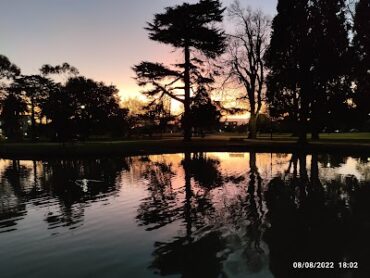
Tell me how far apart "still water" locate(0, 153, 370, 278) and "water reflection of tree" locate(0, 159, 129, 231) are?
2.0 inches

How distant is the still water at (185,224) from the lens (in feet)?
25.5

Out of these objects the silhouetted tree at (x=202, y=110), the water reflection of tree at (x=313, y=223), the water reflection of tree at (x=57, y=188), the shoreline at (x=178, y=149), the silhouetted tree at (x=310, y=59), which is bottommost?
the water reflection of tree at (x=313, y=223)

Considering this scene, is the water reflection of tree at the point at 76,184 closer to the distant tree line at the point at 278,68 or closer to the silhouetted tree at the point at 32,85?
the distant tree line at the point at 278,68

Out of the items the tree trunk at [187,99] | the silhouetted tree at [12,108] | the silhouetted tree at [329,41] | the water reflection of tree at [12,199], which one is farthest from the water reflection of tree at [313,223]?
the silhouetted tree at [12,108]

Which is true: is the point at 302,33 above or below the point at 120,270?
above

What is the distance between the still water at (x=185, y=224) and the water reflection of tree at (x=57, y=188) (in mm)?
51

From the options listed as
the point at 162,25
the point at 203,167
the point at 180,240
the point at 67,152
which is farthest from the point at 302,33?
the point at 180,240

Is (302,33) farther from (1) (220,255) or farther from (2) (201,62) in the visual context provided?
(1) (220,255)

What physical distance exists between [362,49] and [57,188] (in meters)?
Result: 30.6

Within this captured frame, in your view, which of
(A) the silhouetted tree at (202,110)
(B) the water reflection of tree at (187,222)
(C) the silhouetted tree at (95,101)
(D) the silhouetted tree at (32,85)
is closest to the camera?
(B) the water reflection of tree at (187,222)

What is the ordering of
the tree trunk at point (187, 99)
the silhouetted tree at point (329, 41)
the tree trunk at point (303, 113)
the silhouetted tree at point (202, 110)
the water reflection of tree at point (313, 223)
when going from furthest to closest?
the silhouetted tree at point (202, 110) → the tree trunk at point (187, 99) → the tree trunk at point (303, 113) → the silhouetted tree at point (329, 41) → the water reflection of tree at point (313, 223)

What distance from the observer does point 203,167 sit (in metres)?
23.7

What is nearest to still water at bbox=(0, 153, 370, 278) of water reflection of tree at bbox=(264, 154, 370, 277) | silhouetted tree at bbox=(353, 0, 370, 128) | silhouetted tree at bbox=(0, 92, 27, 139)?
water reflection of tree at bbox=(264, 154, 370, 277)

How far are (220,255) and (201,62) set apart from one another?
36.7 m
